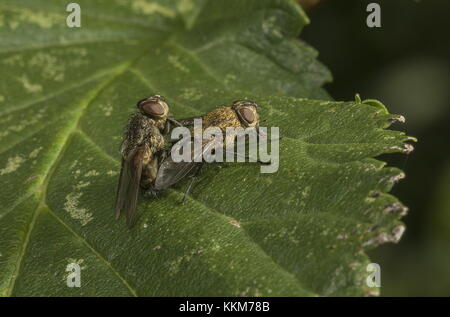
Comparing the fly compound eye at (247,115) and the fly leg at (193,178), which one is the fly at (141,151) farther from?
the fly compound eye at (247,115)

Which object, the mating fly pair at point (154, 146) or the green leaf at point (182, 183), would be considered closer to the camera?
the green leaf at point (182, 183)

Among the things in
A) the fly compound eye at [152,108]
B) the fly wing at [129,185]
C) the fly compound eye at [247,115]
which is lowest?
the fly wing at [129,185]

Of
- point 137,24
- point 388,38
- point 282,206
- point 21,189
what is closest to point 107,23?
point 137,24

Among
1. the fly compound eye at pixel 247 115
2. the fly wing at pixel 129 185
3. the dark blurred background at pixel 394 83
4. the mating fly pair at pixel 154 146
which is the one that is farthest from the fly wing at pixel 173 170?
the dark blurred background at pixel 394 83

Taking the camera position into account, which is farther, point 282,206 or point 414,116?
point 414,116

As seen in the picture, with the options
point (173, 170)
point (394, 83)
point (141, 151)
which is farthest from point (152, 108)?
point (394, 83)

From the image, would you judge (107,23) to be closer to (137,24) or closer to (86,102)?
(137,24)

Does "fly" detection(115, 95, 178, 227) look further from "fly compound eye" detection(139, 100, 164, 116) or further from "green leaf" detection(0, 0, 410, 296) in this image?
"green leaf" detection(0, 0, 410, 296)
